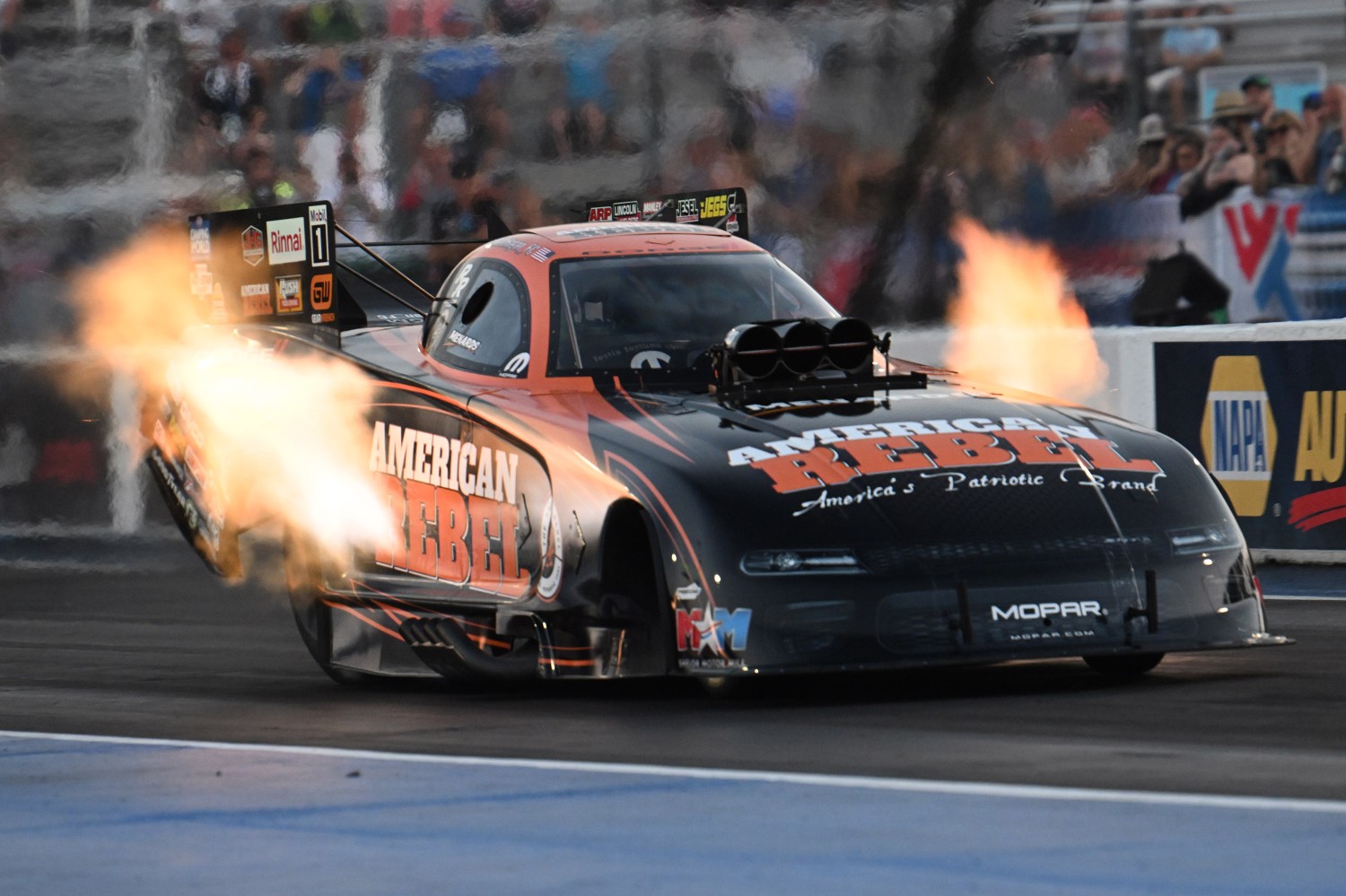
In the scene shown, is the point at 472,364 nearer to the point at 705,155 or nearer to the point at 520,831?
the point at 520,831

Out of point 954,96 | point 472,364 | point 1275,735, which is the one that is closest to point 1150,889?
point 1275,735

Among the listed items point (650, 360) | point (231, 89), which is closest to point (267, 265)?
point (650, 360)

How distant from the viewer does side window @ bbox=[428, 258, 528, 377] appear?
8.45 metres

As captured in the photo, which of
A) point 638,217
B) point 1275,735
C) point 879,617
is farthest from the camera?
point 638,217

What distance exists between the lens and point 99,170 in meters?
18.7

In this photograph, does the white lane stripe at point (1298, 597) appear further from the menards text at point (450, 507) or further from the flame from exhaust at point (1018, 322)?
the menards text at point (450, 507)

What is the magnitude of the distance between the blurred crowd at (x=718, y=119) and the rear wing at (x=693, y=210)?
Answer: 17.8 feet

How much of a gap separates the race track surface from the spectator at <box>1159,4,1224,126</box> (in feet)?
21.4

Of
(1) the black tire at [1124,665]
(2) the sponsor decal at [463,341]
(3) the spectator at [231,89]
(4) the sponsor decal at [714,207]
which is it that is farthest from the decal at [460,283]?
(3) the spectator at [231,89]

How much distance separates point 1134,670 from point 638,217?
452 cm

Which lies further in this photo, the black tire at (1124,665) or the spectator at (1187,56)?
the spectator at (1187,56)

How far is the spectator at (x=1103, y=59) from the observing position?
16375 mm

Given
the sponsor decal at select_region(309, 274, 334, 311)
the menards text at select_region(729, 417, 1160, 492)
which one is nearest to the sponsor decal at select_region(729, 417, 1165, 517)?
the menards text at select_region(729, 417, 1160, 492)

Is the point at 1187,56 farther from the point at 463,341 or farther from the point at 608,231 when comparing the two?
the point at 463,341
